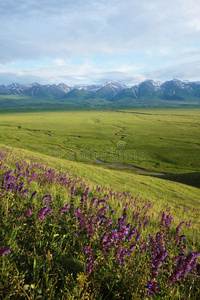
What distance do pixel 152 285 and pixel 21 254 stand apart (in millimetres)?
2430

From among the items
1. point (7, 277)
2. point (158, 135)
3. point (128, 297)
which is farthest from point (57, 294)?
point (158, 135)

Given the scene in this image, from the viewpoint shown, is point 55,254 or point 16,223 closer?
point 55,254

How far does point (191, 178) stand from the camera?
41.3 meters

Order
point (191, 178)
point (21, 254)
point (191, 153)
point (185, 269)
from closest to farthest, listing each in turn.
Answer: point (185, 269) < point (21, 254) < point (191, 178) < point (191, 153)

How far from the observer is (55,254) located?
12.2 feet

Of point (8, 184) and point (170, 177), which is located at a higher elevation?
point (8, 184)

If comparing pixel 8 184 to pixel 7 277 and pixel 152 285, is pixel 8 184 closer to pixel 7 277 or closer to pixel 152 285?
pixel 7 277

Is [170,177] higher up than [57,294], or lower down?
lower down

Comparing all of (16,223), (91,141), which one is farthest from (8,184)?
(91,141)

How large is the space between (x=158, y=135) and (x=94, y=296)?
113 metres

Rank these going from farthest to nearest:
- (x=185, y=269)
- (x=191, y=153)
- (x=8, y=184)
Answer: (x=191, y=153) → (x=8, y=184) → (x=185, y=269)

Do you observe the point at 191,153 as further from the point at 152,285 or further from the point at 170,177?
the point at 152,285

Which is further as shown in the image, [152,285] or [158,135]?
[158,135]

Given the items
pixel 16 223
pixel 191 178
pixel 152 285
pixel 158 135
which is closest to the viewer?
pixel 152 285
